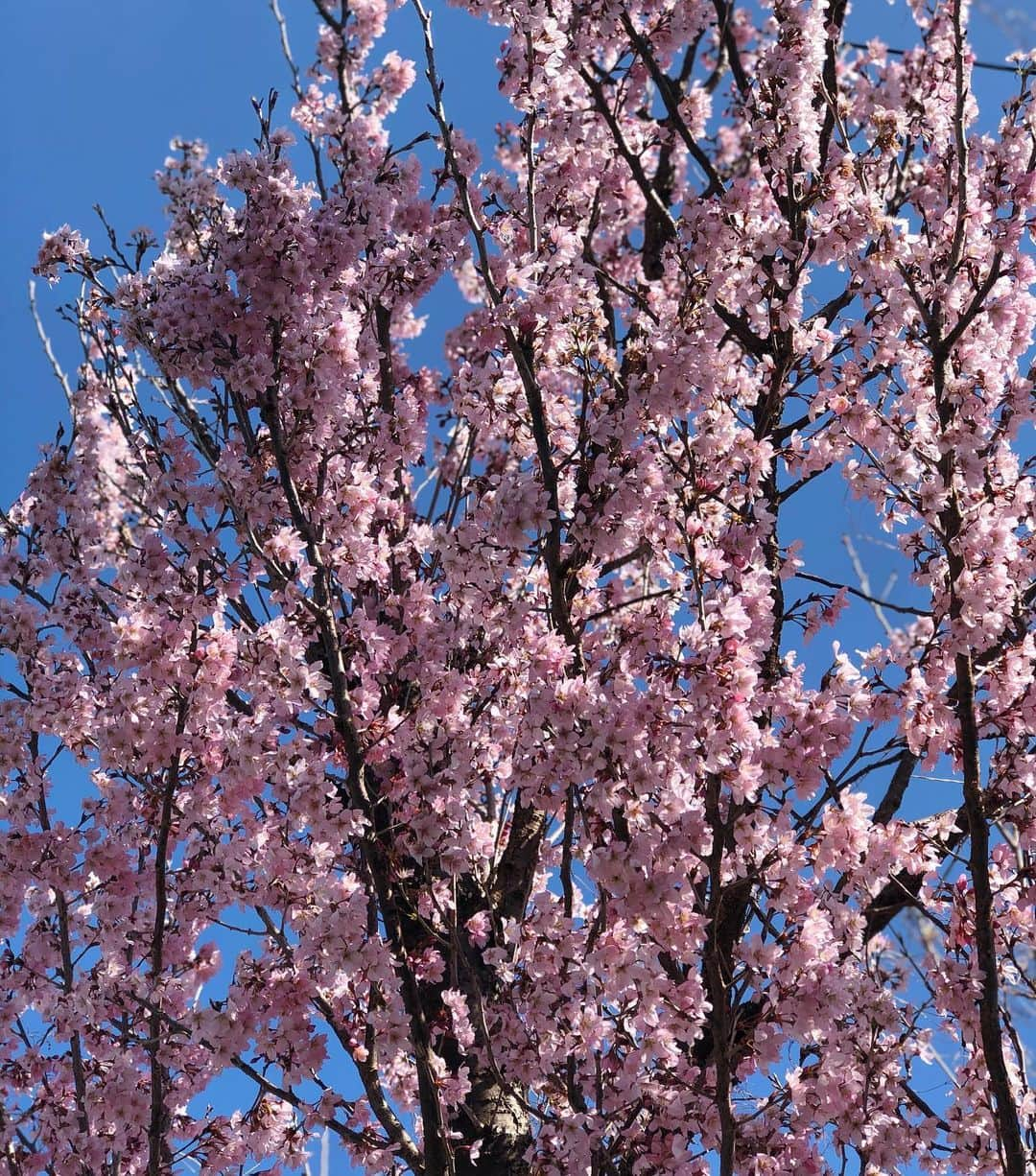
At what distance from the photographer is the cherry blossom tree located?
13.8 ft


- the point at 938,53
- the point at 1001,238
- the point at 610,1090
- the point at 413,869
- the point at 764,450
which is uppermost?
the point at 938,53

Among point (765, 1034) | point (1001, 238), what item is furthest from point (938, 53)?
point (765, 1034)

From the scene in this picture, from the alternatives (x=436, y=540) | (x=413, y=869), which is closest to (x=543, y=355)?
(x=436, y=540)

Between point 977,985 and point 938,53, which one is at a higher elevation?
point 938,53

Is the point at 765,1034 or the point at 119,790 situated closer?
the point at 765,1034

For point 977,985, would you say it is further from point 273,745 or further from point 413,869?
point 273,745

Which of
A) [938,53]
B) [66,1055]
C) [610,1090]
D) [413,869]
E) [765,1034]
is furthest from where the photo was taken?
[938,53]

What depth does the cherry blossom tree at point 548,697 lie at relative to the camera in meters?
4.22

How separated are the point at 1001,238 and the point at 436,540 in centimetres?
278

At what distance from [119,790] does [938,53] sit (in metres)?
6.55

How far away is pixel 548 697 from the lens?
4191 mm

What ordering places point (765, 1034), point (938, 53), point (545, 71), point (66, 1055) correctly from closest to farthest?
point (765, 1034), point (545, 71), point (66, 1055), point (938, 53)

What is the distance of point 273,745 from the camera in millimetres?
4828

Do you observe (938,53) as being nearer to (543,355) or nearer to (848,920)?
(543,355)
